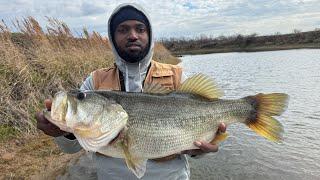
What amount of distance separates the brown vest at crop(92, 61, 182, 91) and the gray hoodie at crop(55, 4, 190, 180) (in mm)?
62

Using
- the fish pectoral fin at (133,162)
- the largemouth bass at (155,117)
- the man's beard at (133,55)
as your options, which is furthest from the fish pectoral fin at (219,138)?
the man's beard at (133,55)

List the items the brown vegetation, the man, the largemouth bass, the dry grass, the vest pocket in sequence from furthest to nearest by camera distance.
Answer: the brown vegetation, the dry grass, the vest pocket, the man, the largemouth bass

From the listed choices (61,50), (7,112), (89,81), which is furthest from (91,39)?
(89,81)

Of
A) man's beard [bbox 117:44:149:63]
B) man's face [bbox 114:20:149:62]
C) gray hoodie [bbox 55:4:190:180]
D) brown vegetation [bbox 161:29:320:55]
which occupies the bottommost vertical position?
brown vegetation [bbox 161:29:320:55]

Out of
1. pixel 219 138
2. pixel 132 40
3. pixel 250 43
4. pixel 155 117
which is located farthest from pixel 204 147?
pixel 250 43

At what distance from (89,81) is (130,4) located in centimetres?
77

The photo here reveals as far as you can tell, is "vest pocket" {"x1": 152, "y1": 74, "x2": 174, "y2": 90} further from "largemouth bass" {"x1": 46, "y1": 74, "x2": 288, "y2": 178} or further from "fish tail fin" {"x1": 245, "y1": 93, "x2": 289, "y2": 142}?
"fish tail fin" {"x1": 245, "y1": 93, "x2": 289, "y2": 142}

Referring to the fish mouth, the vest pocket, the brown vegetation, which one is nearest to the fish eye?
the fish mouth

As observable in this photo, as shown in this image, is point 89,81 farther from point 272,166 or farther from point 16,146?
point 272,166

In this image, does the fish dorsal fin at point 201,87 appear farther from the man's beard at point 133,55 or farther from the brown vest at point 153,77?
the man's beard at point 133,55

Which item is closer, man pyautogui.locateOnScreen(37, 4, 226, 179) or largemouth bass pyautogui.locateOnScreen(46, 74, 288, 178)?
largemouth bass pyautogui.locateOnScreen(46, 74, 288, 178)

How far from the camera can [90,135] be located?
294cm

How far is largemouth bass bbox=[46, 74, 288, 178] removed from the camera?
116 inches

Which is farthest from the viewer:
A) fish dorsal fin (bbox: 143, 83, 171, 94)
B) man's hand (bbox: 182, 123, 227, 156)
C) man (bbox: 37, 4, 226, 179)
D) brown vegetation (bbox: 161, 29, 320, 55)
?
brown vegetation (bbox: 161, 29, 320, 55)
